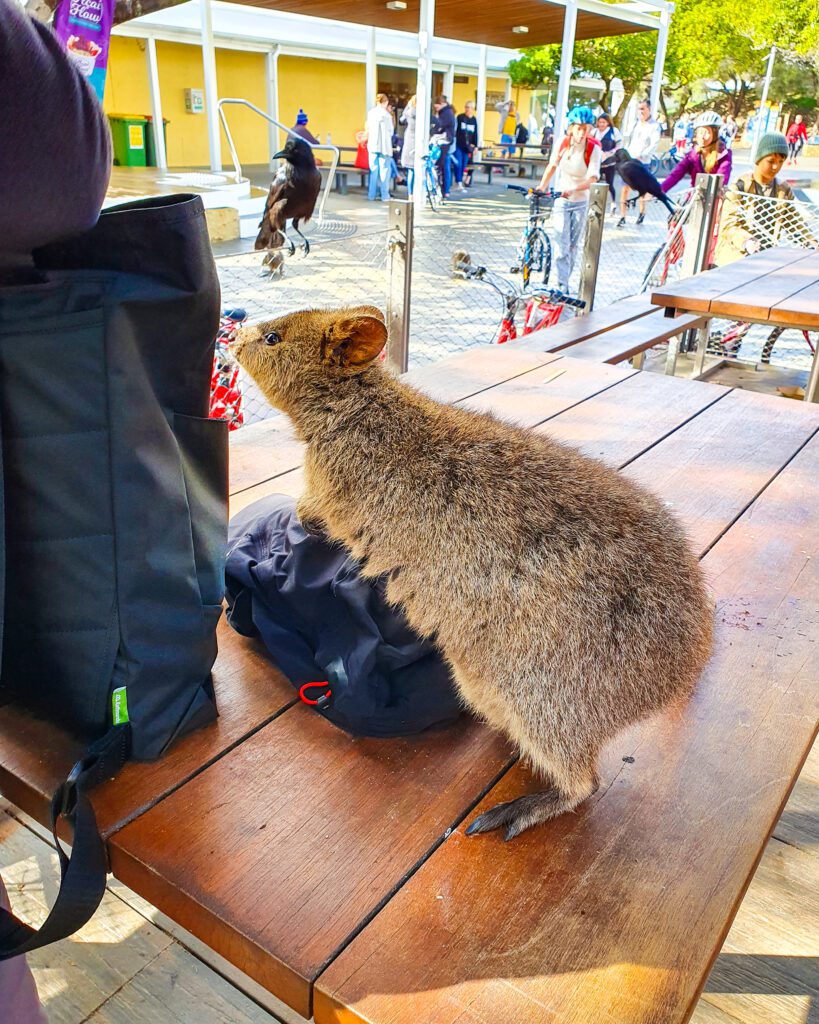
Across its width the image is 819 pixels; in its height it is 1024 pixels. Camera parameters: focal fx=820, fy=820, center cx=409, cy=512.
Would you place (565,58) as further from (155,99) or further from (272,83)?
(155,99)

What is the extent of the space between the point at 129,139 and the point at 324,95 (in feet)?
26.5

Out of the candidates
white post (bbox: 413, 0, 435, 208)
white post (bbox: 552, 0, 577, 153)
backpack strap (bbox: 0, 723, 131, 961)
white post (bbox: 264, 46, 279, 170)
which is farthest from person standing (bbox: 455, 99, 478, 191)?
backpack strap (bbox: 0, 723, 131, 961)

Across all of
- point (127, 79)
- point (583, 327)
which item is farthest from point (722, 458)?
point (127, 79)

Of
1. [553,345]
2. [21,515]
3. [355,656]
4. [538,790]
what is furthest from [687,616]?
[553,345]

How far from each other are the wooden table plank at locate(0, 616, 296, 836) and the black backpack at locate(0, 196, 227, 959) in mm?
29

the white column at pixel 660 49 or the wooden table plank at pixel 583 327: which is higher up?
the white column at pixel 660 49

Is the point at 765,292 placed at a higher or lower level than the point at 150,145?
lower

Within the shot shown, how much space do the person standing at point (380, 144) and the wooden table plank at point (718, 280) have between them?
34.2 ft

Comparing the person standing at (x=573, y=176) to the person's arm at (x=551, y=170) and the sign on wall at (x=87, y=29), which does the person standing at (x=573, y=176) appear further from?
the sign on wall at (x=87, y=29)

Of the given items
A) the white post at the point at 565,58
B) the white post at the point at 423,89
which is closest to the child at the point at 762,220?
the white post at the point at 423,89

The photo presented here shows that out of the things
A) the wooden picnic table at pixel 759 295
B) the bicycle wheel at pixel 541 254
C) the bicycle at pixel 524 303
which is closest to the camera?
the wooden picnic table at pixel 759 295

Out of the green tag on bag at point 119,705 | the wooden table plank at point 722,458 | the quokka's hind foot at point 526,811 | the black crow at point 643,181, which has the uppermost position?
the black crow at point 643,181

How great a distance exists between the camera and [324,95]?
2291 cm

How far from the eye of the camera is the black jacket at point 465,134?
58.4 ft
